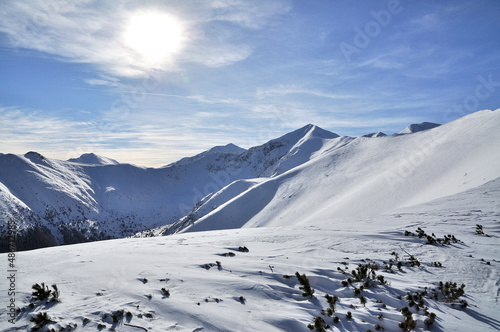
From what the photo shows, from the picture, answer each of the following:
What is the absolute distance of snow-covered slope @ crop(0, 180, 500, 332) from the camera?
479 cm

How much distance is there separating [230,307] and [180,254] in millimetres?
5069

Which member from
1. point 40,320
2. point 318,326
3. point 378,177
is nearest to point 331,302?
point 318,326

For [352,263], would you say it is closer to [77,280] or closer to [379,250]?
[379,250]

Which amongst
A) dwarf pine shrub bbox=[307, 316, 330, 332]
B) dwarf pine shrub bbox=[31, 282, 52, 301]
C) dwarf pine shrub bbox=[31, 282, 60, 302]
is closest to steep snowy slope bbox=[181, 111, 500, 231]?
dwarf pine shrub bbox=[307, 316, 330, 332]

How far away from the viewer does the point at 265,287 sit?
6.32m

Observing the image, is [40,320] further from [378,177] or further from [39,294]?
[378,177]

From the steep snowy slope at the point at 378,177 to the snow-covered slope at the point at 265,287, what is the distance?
18871 mm

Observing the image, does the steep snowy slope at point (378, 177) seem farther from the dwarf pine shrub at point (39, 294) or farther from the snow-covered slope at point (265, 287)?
the dwarf pine shrub at point (39, 294)

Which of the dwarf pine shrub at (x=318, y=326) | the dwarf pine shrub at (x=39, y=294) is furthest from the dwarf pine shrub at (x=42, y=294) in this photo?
the dwarf pine shrub at (x=318, y=326)

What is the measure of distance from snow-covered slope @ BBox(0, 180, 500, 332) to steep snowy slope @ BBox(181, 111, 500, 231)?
18871mm

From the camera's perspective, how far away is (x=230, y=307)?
530 centimetres

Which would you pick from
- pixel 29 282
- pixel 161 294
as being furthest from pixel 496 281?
pixel 29 282

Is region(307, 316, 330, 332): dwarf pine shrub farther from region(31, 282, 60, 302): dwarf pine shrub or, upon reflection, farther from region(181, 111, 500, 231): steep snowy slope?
region(181, 111, 500, 231): steep snowy slope

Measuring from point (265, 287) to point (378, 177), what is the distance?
1696 inches
